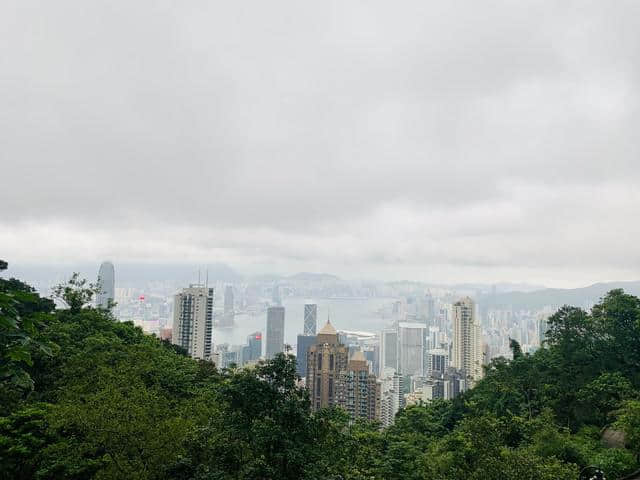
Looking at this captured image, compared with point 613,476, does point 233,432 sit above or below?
above

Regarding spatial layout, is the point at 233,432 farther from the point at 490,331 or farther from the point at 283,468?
the point at 490,331

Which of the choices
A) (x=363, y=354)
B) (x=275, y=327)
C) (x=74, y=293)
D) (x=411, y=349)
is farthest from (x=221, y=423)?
(x=411, y=349)

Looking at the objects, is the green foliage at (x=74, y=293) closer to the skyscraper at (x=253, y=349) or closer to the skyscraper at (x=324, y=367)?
the skyscraper at (x=324, y=367)

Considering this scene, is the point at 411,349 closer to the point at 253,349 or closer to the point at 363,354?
the point at 253,349

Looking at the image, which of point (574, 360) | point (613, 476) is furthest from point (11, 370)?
point (574, 360)

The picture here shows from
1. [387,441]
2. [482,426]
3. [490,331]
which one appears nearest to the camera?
Result: [482,426]
